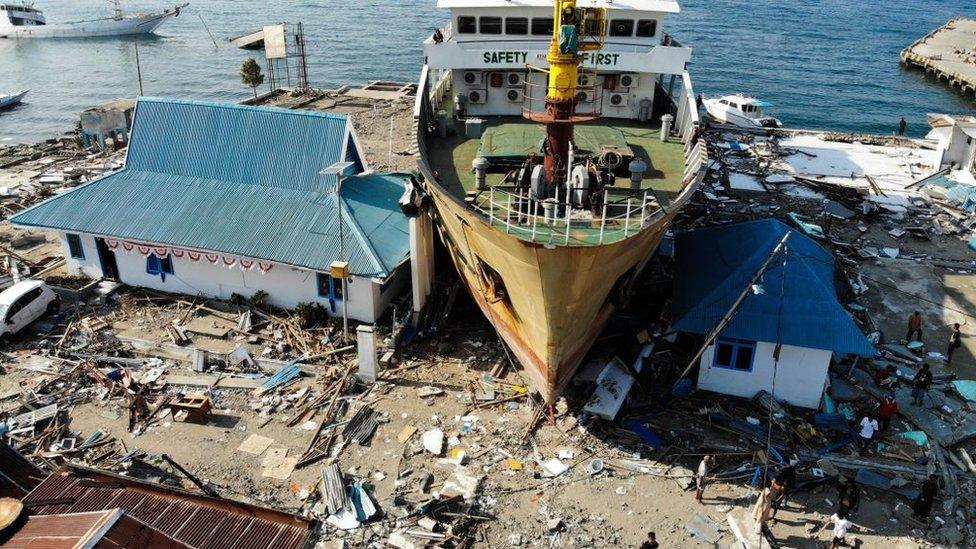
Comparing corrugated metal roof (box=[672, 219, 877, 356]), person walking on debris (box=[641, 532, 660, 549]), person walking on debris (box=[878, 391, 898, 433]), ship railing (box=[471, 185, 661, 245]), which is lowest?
person walking on debris (box=[641, 532, 660, 549])

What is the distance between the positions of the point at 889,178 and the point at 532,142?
2224 cm

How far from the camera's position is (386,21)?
9050cm

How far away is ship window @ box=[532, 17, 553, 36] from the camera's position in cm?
2264

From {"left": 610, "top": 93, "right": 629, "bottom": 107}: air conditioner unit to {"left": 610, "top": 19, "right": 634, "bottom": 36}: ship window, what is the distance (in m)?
1.99

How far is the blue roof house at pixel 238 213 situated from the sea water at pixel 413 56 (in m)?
34.0

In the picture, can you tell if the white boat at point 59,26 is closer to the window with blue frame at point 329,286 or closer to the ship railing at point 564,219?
the window with blue frame at point 329,286

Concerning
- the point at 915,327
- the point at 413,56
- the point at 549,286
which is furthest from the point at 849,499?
the point at 413,56

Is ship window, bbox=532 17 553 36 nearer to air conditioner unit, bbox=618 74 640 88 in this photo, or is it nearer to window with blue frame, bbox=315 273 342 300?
air conditioner unit, bbox=618 74 640 88

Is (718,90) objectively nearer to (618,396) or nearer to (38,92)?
(618,396)

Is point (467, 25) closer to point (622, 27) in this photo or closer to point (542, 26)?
point (542, 26)

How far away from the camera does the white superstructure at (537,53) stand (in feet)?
71.7

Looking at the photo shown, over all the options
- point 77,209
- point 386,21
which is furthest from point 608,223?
Answer: point 386,21

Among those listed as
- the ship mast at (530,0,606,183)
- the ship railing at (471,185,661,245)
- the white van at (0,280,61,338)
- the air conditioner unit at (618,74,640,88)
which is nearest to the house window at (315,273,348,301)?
the ship railing at (471,185,661,245)

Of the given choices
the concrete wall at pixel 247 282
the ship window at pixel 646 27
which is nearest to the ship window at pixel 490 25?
the ship window at pixel 646 27
